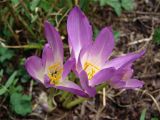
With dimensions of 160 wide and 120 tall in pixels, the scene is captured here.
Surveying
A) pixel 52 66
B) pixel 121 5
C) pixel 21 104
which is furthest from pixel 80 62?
pixel 121 5

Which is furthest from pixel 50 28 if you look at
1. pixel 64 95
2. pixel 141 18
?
pixel 141 18

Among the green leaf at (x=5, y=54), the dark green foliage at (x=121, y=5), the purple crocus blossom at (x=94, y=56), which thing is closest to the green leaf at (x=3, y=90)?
the green leaf at (x=5, y=54)

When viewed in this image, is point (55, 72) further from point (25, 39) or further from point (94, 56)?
point (25, 39)

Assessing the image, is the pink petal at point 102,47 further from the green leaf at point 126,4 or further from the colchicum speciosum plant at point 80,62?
the green leaf at point 126,4

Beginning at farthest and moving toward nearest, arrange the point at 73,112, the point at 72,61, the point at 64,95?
the point at 73,112, the point at 64,95, the point at 72,61

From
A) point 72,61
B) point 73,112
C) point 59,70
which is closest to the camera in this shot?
point 72,61

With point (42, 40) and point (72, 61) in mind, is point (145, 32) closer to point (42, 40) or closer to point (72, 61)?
point (42, 40)

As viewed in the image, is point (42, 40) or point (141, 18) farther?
point (141, 18)

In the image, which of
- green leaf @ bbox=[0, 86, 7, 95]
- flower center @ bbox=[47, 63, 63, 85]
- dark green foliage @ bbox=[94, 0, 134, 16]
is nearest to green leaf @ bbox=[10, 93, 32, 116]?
green leaf @ bbox=[0, 86, 7, 95]

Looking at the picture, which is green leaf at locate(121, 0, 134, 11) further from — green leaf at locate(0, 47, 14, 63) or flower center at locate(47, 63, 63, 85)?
flower center at locate(47, 63, 63, 85)
